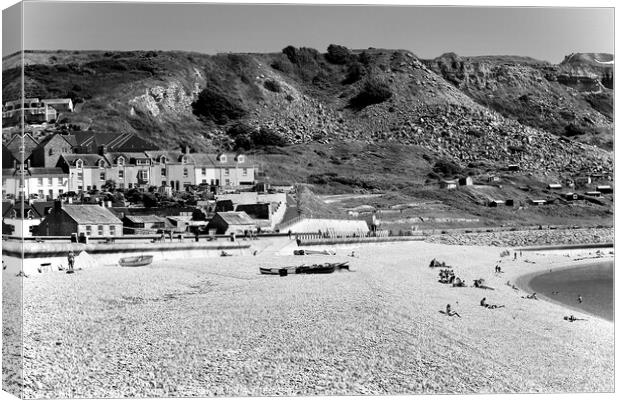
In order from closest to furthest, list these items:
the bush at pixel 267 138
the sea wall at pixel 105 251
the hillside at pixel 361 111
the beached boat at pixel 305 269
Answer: the sea wall at pixel 105 251 < the beached boat at pixel 305 269 < the hillside at pixel 361 111 < the bush at pixel 267 138

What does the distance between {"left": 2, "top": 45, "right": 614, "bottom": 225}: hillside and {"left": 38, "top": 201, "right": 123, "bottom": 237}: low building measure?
7.58 feet

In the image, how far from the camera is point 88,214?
23.4 m

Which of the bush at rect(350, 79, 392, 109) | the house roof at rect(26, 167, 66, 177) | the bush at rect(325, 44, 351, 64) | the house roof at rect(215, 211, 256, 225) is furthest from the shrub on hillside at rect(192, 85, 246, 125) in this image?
the house roof at rect(26, 167, 66, 177)

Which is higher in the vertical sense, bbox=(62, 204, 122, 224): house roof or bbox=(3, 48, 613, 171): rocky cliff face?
bbox=(3, 48, 613, 171): rocky cliff face

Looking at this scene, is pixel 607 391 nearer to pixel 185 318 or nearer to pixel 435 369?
pixel 435 369

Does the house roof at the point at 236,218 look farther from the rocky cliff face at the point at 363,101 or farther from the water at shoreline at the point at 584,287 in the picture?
the water at shoreline at the point at 584,287

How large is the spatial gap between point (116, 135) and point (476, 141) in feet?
53.0

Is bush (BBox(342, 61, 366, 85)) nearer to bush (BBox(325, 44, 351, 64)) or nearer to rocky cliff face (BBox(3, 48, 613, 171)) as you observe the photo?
rocky cliff face (BBox(3, 48, 613, 171))

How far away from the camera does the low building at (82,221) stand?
2192 cm

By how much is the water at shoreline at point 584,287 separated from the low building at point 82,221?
10.9 meters

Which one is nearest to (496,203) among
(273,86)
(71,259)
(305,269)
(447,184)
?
(447,184)

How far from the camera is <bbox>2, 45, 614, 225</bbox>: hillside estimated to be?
98.3ft

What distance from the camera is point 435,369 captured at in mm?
19094

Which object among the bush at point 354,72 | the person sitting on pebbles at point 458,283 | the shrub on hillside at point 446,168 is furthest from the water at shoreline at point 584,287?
the bush at point 354,72
